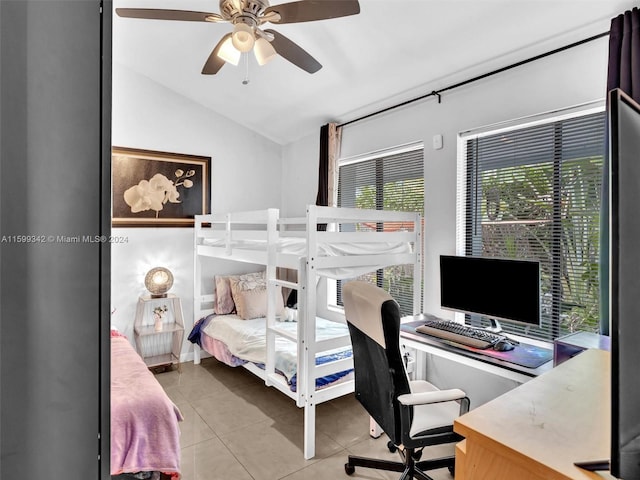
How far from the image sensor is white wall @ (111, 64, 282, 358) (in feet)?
11.5

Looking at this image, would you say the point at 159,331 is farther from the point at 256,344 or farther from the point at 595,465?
the point at 595,465

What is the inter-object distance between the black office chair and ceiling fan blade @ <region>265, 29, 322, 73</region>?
133 cm

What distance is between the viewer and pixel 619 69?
6.25 feet

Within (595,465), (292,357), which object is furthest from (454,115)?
(595,465)

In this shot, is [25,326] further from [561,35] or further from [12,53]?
[561,35]

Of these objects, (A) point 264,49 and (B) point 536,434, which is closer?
(B) point 536,434

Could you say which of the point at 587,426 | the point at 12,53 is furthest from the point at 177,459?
the point at 12,53

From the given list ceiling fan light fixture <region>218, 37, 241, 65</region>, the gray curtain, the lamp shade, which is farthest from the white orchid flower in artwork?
the gray curtain

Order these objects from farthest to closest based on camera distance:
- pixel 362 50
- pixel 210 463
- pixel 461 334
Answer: pixel 362 50
pixel 461 334
pixel 210 463

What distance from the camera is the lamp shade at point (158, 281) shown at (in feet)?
11.7

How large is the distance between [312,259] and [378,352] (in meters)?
0.76

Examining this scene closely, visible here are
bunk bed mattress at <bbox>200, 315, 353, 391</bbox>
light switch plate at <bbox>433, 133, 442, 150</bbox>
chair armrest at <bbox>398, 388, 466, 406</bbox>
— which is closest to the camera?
chair armrest at <bbox>398, 388, 466, 406</bbox>

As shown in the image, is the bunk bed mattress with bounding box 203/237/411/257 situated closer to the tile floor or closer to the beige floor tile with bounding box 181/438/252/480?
the tile floor

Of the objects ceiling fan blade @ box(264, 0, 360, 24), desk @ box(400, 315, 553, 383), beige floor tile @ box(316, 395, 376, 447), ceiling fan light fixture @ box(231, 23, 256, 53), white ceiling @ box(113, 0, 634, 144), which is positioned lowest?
beige floor tile @ box(316, 395, 376, 447)
